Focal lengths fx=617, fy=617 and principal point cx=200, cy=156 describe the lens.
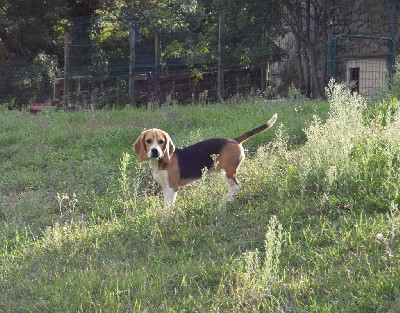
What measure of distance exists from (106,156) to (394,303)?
591 centimetres

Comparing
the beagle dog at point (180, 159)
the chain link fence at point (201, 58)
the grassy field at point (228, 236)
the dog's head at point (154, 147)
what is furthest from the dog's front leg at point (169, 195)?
the chain link fence at point (201, 58)

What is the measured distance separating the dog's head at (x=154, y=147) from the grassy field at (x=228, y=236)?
0.35m

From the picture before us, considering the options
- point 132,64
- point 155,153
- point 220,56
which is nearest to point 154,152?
point 155,153

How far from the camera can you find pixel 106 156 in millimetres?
8828

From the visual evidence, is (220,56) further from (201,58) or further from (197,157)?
(197,157)

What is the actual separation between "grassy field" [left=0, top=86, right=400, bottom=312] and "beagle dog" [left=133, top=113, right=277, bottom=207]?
0.18 m

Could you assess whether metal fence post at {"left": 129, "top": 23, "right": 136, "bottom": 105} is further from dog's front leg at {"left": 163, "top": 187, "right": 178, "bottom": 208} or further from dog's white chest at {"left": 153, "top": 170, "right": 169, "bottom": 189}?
dog's front leg at {"left": 163, "top": 187, "right": 178, "bottom": 208}

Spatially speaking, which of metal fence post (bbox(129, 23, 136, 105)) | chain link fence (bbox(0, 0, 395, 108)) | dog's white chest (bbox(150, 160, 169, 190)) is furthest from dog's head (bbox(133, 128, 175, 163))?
metal fence post (bbox(129, 23, 136, 105))

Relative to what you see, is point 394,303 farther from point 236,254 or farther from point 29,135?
point 29,135

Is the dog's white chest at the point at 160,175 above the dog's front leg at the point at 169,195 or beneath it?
above

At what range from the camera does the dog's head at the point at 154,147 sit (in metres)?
5.95

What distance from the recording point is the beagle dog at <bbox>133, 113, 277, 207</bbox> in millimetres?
6051

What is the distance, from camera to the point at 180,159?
625 centimetres

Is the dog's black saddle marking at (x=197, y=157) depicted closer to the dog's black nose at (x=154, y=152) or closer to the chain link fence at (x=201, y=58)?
the dog's black nose at (x=154, y=152)
